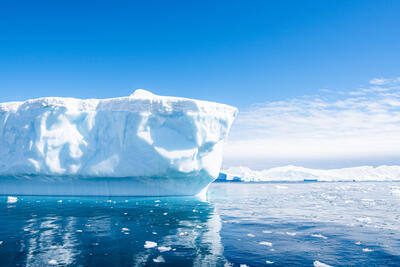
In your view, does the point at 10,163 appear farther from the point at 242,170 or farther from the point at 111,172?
the point at 242,170

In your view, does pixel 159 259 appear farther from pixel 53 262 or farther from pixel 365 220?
pixel 365 220

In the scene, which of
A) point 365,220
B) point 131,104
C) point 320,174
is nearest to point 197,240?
point 365,220

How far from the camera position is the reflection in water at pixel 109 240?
5.55 meters

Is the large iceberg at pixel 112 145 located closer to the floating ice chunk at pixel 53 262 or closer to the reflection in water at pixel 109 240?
the reflection in water at pixel 109 240

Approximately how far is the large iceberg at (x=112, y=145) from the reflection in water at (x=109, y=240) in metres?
7.50

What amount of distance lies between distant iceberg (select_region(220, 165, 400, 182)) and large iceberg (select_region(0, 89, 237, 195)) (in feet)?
184

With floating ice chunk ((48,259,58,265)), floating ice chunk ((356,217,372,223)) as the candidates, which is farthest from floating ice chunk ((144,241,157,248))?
floating ice chunk ((356,217,372,223))

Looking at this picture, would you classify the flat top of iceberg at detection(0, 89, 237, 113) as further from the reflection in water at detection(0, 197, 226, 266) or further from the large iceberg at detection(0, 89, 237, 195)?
the reflection in water at detection(0, 197, 226, 266)

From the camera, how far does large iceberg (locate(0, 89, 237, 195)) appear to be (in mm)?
18188

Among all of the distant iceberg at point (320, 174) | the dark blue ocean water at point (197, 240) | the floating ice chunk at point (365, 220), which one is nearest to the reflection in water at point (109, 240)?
the dark blue ocean water at point (197, 240)

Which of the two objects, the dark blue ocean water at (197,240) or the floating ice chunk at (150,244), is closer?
the dark blue ocean water at (197,240)

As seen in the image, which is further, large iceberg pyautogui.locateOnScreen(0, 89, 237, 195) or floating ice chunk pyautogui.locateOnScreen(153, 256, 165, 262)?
large iceberg pyautogui.locateOnScreen(0, 89, 237, 195)

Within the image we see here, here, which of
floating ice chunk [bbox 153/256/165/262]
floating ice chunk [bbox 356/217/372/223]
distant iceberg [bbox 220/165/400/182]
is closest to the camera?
floating ice chunk [bbox 153/256/165/262]

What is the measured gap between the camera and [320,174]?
8144 centimetres
